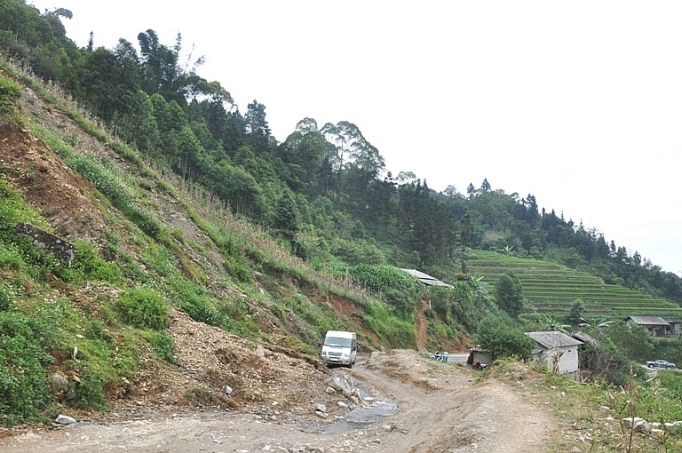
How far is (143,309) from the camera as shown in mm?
12352

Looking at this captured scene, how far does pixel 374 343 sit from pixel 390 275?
10.8m

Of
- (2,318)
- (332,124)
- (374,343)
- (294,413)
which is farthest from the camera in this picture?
(332,124)

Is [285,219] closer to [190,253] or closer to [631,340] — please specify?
[190,253]

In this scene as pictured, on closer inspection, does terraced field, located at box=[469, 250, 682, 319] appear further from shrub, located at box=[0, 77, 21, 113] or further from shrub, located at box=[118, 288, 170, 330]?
shrub, located at box=[0, 77, 21, 113]

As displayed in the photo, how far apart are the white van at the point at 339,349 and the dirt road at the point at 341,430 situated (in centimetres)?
564

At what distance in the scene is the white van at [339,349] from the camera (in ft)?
67.7

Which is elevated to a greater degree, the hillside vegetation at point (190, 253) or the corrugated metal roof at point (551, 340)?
the hillside vegetation at point (190, 253)

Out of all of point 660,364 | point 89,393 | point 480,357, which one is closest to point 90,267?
point 89,393

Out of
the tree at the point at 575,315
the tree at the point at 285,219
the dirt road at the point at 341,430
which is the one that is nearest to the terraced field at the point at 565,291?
the tree at the point at 575,315

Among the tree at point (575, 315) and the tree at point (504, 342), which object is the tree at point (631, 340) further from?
the tree at point (504, 342)

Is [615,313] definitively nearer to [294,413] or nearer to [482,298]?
[482,298]

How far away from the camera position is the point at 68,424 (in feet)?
25.3

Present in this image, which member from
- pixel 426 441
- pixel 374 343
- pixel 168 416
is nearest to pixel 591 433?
pixel 426 441

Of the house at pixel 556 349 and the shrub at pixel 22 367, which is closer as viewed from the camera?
the shrub at pixel 22 367
